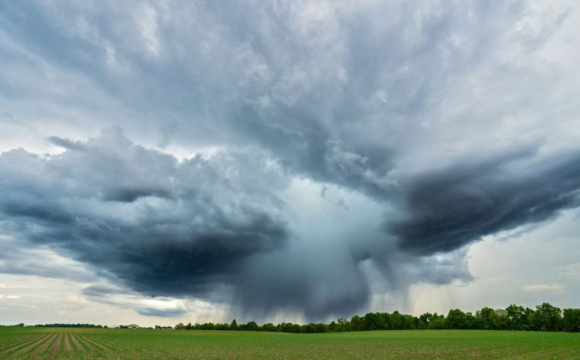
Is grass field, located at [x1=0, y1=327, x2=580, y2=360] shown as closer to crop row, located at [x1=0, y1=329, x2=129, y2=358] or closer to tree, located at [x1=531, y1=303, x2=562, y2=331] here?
crop row, located at [x1=0, y1=329, x2=129, y2=358]

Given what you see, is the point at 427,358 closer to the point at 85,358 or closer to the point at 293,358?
the point at 293,358

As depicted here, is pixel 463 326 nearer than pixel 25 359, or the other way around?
pixel 25 359

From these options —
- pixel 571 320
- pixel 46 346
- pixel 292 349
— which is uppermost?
pixel 571 320

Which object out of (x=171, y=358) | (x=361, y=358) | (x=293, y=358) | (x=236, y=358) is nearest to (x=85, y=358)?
(x=171, y=358)

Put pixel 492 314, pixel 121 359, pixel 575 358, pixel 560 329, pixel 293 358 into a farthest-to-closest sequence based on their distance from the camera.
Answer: pixel 492 314 < pixel 560 329 < pixel 293 358 < pixel 121 359 < pixel 575 358

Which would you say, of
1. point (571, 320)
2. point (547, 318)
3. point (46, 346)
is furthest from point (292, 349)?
point (547, 318)

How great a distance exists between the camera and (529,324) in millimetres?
179875

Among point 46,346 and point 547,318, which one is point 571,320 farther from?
point 46,346

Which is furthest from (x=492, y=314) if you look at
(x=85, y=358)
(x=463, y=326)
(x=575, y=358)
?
(x=85, y=358)

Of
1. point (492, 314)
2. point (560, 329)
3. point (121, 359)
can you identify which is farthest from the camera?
point (492, 314)

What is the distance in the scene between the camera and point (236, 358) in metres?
45.9

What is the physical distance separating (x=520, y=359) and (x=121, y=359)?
48030 mm

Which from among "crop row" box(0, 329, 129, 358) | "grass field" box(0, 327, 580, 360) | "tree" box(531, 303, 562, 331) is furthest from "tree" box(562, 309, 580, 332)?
"crop row" box(0, 329, 129, 358)

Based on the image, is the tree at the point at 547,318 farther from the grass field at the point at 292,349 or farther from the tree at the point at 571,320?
the grass field at the point at 292,349
